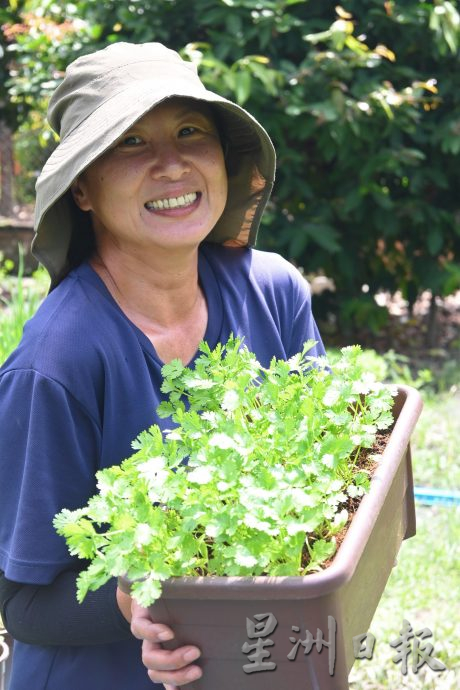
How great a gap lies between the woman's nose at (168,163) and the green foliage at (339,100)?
238cm

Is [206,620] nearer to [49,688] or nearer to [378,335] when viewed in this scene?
[49,688]

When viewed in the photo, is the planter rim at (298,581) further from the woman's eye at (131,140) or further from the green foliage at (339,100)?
the green foliage at (339,100)

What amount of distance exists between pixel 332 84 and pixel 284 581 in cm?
361

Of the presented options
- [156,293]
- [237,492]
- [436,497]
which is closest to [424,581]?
[436,497]

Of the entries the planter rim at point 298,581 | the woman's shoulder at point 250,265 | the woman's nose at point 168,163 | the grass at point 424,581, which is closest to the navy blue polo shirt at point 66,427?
the woman's nose at point 168,163

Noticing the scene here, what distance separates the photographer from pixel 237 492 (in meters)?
1.20

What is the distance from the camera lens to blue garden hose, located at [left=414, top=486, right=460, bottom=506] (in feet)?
11.4

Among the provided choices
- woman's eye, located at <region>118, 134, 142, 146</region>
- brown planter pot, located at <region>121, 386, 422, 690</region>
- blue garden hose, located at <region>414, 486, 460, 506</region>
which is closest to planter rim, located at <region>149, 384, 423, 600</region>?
brown planter pot, located at <region>121, 386, 422, 690</region>

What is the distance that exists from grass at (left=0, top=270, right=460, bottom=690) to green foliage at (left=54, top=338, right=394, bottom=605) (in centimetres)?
135

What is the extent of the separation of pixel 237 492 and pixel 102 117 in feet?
2.36

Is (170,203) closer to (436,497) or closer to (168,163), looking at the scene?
(168,163)

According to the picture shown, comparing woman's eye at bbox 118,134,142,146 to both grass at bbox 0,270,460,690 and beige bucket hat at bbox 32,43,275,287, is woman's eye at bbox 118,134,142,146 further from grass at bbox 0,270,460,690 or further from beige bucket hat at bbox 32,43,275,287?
grass at bbox 0,270,460,690

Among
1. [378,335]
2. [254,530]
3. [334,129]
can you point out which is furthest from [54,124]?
[378,335]

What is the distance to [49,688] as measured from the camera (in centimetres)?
167
